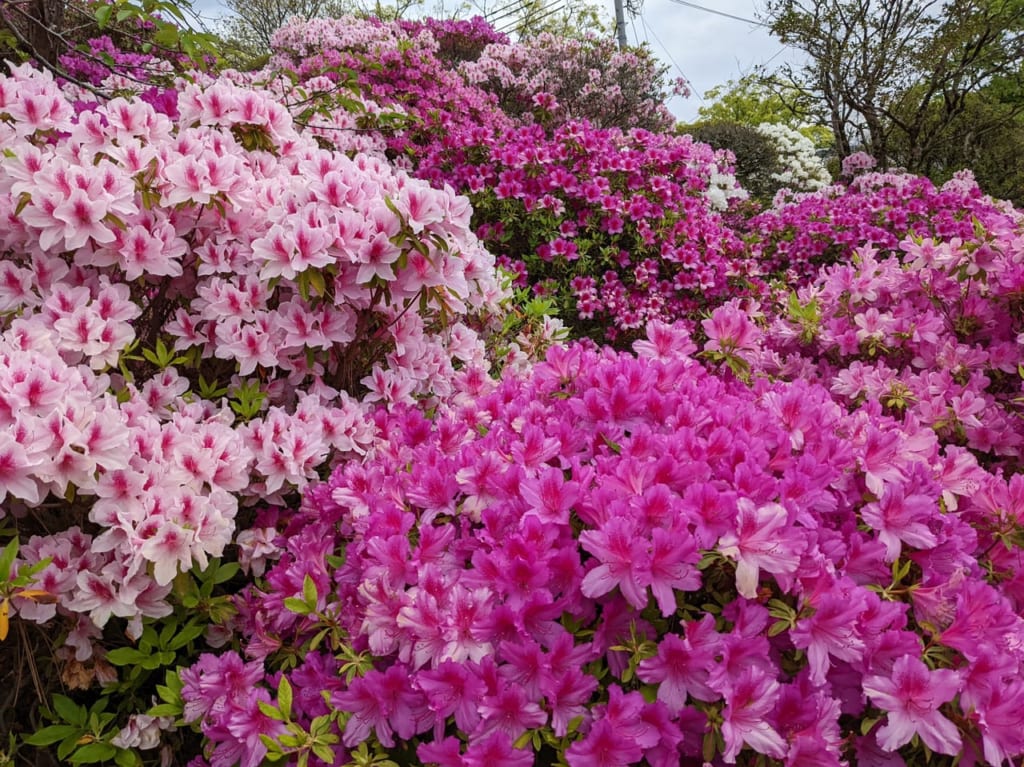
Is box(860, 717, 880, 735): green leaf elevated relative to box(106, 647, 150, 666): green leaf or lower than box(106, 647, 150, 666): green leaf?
elevated

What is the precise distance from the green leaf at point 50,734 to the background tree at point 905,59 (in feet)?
43.4

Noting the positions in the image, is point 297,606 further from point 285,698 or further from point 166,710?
point 166,710

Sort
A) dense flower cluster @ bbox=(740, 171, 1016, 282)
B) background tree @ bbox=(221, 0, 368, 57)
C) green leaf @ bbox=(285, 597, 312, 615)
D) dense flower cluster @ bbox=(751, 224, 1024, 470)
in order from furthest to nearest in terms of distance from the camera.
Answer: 1. background tree @ bbox=(221, 0, 368, 57)
2. dense flower cluster @ bbox=(740, 171, 1016, 282)
3. dense flower cluster @ bbox=(751, 224, 1024, 470)
4. green leaf @ bbox=(285, 597, 312, 615)

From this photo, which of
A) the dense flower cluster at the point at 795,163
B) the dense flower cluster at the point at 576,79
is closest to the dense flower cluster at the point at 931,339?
the dense flower cluster at the point at 576,79

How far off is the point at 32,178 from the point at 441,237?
3.64 ft

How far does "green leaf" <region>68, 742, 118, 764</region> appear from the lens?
4.79 ft

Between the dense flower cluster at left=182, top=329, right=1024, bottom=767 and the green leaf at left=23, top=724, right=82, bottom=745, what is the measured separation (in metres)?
0.28

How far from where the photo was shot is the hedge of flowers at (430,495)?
1174 mm

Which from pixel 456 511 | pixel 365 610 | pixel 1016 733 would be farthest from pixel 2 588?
pixel 1016 733

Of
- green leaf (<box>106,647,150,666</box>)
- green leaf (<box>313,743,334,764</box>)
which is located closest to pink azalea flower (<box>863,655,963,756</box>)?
green leaf (<box>313,743,334,764</box>)

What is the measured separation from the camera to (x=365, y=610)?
1430 millimetres

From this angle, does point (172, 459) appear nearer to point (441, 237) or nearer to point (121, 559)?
point (121, 559)

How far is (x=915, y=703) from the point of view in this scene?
1.11 meters

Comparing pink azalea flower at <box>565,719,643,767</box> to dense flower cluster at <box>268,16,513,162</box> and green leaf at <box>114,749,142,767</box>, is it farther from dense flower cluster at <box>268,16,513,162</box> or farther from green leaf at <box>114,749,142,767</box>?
dense flower cluster at <box>268,16,513,162</box>
